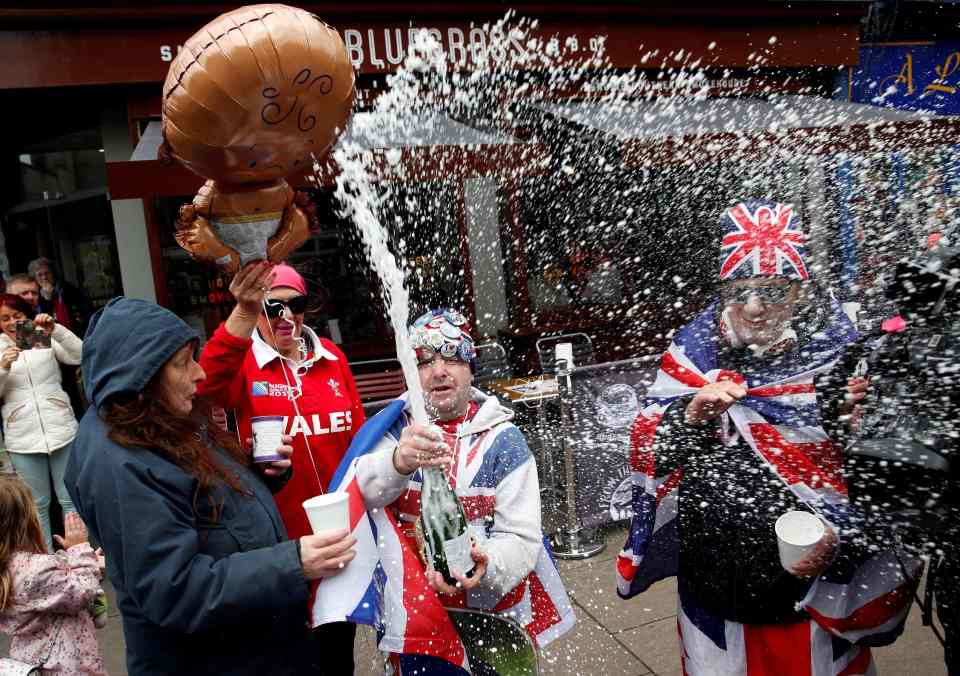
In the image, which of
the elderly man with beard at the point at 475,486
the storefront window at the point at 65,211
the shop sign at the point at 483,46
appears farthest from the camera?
the storefront window at the point at 65,211

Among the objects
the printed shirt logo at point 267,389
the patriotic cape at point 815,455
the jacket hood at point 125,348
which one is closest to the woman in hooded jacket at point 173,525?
the jacket hood at point 125,348

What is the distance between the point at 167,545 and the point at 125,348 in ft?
1.57

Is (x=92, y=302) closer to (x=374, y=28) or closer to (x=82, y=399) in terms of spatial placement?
(x=82, y=399)

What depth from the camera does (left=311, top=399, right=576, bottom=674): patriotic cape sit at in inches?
77.2

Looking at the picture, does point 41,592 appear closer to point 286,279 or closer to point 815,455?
point 286,279

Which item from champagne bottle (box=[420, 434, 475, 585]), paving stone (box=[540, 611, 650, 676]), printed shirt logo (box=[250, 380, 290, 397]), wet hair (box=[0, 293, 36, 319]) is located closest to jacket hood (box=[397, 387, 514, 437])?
champagne bottle (box=[420, 434, 475, 585])

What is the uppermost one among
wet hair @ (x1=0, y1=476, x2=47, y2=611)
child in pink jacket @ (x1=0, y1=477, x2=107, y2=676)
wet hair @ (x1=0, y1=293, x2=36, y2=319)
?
wet hair @ (x1=0, y1=293, x2=36, y2=319)

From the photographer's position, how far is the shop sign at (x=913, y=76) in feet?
33.2

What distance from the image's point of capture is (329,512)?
1.84 meters

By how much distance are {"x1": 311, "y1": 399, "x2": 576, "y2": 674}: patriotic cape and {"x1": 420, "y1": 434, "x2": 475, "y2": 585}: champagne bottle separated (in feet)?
0.45

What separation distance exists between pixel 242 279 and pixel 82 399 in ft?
17.0

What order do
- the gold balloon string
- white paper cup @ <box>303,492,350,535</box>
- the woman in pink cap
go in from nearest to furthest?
white paper cup @ <box>303,492,350,535</box>, the woman in pink cap, the gold balloon string

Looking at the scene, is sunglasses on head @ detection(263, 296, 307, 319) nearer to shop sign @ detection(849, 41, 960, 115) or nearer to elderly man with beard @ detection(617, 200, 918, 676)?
elderly man with beard @ detection(617, 200, 918, 676)

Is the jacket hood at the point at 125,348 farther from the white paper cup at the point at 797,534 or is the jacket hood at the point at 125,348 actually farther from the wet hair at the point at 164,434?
the white paper cup at the point at 797,534
